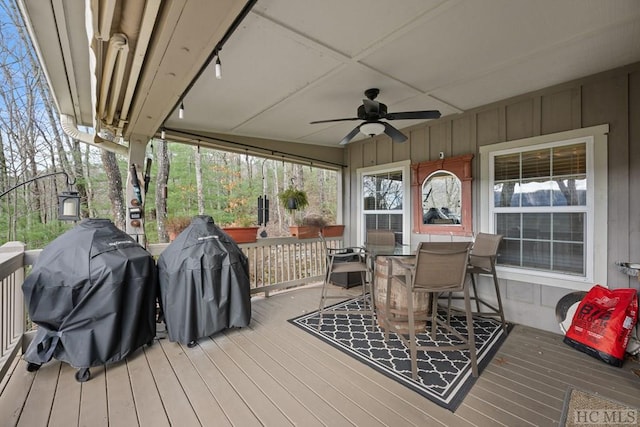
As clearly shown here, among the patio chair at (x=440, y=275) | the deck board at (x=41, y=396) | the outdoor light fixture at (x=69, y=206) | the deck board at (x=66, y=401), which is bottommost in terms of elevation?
the deck board at (x=66, y=401)

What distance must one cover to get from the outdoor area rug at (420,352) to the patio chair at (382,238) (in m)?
1.04

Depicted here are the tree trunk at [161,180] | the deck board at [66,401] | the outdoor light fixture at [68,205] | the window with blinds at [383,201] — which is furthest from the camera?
the tree trunk at [161,180]

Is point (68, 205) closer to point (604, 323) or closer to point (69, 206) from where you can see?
point (69, 206)

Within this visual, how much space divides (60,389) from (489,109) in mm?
4892

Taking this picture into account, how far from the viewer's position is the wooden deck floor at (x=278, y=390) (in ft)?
5.23

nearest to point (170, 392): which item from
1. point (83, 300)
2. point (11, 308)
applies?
point (83, 300)

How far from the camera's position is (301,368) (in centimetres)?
212

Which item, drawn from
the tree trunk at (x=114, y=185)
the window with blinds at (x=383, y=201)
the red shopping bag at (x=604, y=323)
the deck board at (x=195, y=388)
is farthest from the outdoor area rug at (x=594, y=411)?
the tree trunk at (x=114, y=185)

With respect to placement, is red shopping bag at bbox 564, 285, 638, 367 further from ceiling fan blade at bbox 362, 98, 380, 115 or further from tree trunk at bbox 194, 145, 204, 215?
tree trunk at bbox 194, 145, 204, 215

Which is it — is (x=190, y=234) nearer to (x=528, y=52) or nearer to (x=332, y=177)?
(x=528, y=52)

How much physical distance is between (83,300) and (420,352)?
276 cm

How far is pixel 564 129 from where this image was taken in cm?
275

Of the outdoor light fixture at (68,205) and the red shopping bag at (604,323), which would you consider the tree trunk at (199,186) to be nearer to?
the outdoor light fixture at (68,205)

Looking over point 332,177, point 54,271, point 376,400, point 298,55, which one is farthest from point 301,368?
point 332,177
